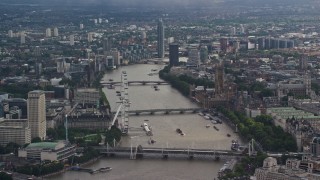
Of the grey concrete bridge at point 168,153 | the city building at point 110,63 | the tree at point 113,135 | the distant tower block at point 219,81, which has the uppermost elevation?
the distant tower block at point 219,81

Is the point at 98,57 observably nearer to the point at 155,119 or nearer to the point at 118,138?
the point at 155,119

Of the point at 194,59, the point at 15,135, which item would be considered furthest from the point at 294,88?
the point at 15,135

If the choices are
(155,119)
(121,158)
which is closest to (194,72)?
(155,119)

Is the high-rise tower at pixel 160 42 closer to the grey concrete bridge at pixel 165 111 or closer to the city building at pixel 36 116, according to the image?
the grey concrete bridge at pixel 165 111

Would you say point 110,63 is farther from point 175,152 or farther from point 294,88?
point 175,152

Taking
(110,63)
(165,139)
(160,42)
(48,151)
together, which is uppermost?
(160,42)

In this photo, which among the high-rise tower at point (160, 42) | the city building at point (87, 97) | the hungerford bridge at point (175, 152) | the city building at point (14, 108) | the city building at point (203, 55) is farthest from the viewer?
the high-rise tower at point (160, 42)

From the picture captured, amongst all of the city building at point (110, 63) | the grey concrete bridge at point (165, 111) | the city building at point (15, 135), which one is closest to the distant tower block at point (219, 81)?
the grey concrete bridge at point (165, 111)
